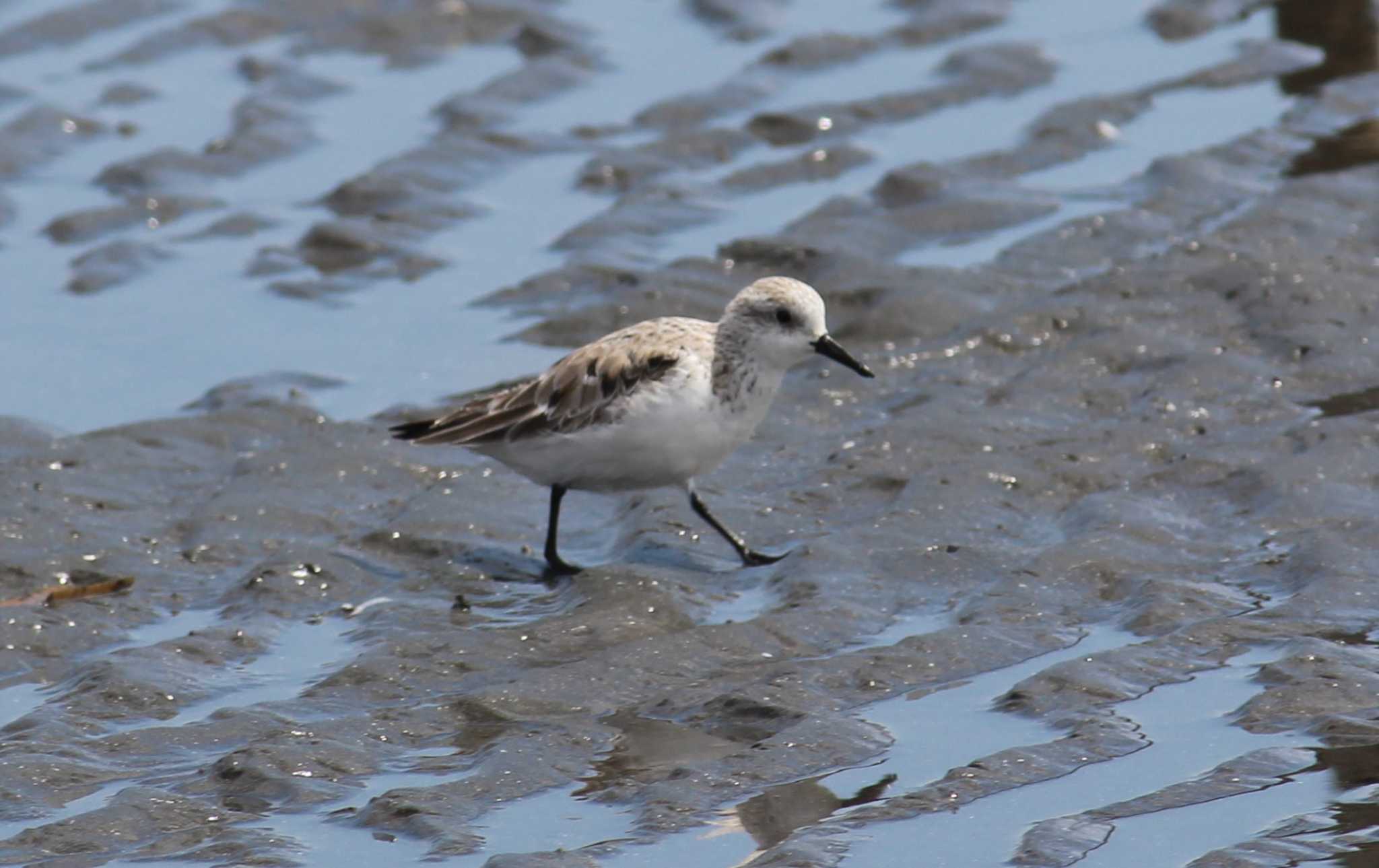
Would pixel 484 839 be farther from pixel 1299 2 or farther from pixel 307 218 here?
pixel 1299 2

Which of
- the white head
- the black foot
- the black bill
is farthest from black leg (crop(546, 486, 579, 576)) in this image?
the black bill

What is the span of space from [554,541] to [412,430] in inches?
31.4

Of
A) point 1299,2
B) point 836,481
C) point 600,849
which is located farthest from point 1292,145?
point 600,849

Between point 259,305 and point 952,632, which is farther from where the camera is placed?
point 259,305

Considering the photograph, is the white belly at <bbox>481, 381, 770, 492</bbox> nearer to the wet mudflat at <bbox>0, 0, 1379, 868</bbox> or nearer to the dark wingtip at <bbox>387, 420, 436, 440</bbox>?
the wet mudflat at <bbox>0, 0, 1379, 868</bbox>

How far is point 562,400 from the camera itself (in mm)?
7785

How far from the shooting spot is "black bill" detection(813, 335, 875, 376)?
25.3 ft

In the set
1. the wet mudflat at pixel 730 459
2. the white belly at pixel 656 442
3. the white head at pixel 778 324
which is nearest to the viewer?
the wet mudflat at pixel 730 459

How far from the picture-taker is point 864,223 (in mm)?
10836

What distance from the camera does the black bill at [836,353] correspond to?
7699mm

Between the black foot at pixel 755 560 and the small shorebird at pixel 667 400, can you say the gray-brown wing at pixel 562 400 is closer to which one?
the small shorebird at pixel 667 400

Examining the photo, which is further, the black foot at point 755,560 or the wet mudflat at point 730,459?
the black foot at point 755,560

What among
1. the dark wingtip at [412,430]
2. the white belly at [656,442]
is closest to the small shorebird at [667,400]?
the white belly at [656,442]

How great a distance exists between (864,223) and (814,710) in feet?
16.6
